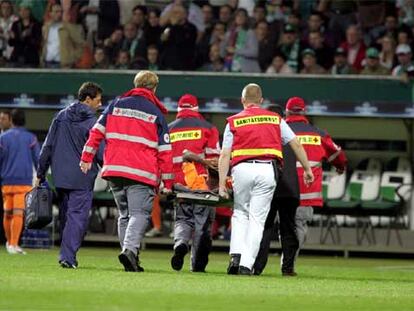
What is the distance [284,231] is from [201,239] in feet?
3.43

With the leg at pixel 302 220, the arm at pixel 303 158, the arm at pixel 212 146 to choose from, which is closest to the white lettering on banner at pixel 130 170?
the arm at pixel 303 158

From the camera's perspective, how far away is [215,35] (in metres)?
27.7

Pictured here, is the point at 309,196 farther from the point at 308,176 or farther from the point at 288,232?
the point at 308,176

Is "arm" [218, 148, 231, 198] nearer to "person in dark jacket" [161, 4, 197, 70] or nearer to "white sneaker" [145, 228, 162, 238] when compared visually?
"person in dark jacket" [161, 4, 197, 70]

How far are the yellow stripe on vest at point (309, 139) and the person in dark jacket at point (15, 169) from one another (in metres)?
6.14

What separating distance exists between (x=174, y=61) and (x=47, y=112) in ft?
11.1

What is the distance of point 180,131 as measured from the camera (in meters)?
18.5

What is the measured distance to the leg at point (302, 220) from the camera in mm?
17938

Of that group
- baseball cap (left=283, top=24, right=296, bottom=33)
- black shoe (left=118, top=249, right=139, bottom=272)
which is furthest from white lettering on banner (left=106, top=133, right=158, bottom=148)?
baseball cap (left=283, top=24, right=296, bottom=33)

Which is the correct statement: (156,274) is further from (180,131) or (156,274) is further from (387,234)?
(387,234)

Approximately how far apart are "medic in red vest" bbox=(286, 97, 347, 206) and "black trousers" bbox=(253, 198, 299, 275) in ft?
→ 1.61

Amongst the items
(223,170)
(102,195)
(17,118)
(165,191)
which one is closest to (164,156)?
(165,191)

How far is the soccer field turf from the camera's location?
41.1 feet

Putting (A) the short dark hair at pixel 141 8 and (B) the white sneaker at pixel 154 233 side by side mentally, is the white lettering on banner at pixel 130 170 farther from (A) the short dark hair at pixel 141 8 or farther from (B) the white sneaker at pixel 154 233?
(A) the short dark hair at pixel 141 8
